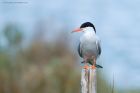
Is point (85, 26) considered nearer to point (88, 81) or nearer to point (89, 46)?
point (89, 46)

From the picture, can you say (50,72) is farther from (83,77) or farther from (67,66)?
(83,77)

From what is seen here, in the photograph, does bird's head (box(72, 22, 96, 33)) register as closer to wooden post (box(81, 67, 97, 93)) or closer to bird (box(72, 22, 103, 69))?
bird (box(72, 22, 103, 69))

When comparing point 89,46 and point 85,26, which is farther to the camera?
point 85,26

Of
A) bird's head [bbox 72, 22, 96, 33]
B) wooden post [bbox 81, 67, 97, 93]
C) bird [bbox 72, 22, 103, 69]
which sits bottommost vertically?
wooden post [bbox 81, 67, 97, 93]

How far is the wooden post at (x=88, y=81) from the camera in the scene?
25.2ft

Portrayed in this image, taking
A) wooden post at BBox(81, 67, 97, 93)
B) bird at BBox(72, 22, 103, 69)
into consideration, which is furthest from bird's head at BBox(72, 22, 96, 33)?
wooden post at BBox(81, 67, 97, 93)

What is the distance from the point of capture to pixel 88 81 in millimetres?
7738

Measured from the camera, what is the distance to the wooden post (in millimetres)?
7668

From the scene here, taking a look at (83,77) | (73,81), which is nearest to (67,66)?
(73,81)

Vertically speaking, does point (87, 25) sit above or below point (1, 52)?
above

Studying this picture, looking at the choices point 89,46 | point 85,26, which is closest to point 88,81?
point 89,46

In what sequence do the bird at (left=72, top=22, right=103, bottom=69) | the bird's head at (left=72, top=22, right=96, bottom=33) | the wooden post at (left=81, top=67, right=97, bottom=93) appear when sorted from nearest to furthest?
the wooden post at (left=81, top=67, right=97, bottom=93) → the bird at (left=72, top=22, right=103, bottom=69) → the bird's head at (left=72, top=22, right=96, bottom=33)

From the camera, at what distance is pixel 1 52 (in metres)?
15.8

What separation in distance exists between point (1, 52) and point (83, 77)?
8312 millimetres
